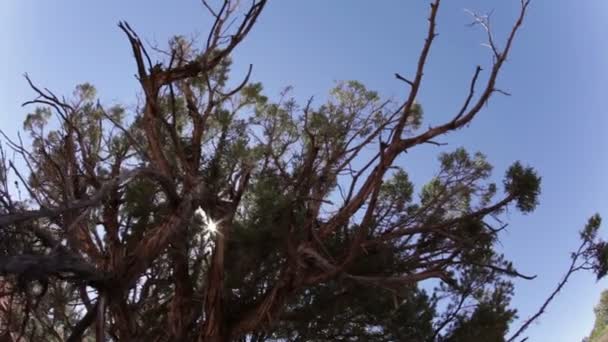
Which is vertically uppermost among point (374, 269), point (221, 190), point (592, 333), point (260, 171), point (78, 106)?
point (592, 333)

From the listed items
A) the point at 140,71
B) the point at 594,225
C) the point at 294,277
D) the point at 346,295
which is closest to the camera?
the point at 140,71

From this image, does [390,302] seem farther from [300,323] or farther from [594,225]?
[594,225]

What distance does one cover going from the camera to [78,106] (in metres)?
6.09

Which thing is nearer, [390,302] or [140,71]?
[140,71]

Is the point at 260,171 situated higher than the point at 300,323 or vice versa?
the point at 260,171

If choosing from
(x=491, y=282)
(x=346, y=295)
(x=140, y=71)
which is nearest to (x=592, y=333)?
(x=491, y=282)

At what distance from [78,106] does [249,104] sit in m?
1.79

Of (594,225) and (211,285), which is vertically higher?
(594,225)

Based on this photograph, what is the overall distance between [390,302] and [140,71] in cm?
286

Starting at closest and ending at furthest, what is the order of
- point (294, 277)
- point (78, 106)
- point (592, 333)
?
1. point (294, 277)
2. point (78, 106)
3. point (592, 333)

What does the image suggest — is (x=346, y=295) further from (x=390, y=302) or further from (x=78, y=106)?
(x=78, y=106)

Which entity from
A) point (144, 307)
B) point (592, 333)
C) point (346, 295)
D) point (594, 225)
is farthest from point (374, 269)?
point (592, 333)

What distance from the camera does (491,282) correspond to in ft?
17.6

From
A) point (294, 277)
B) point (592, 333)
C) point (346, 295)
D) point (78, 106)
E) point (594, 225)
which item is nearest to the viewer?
point (294, 277)
